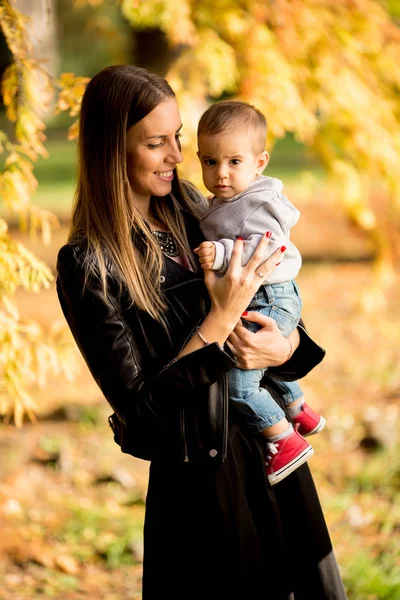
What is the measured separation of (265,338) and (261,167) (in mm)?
502

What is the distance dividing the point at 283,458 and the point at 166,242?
27.1 inches

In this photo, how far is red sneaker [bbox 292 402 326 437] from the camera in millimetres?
2523

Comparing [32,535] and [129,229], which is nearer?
[129,229]

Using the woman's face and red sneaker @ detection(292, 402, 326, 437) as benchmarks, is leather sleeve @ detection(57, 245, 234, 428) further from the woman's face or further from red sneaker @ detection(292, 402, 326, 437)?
red sneaker @ detection(292, 402, 326, 437)

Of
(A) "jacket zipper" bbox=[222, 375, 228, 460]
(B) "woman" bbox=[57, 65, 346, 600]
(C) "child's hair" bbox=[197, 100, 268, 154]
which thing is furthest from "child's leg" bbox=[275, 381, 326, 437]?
(C) "child's hair" bbox=[197, 100, 268, 154]

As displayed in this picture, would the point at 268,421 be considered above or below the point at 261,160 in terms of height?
below

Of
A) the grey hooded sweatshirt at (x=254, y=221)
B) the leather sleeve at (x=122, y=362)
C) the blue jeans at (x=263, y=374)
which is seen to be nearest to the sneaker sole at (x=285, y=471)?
the blue jeans at (x=263, y=374)

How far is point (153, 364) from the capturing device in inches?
83.7

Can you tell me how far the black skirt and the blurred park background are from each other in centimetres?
89

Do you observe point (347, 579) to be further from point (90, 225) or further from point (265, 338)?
point (90, 225)

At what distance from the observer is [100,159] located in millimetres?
2154

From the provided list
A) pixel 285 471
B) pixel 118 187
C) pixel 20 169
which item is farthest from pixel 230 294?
pixel 20 169

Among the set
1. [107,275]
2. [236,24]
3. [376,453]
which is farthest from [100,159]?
[376,453]

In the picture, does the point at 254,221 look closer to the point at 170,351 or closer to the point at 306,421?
the point at 170,351
